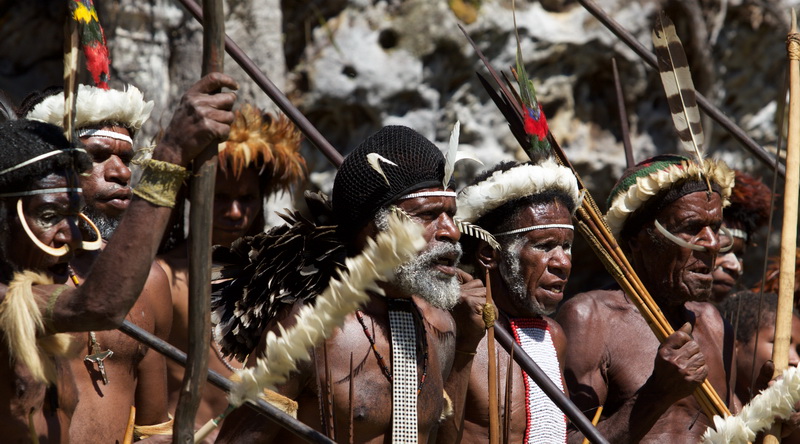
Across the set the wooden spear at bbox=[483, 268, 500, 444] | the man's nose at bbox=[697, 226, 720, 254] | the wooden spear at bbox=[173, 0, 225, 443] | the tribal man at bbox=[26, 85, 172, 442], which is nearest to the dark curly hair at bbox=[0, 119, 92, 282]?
the wooden spear at bbox=[173, 0, 225, 443]

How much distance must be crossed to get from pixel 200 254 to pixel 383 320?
1.22 metres

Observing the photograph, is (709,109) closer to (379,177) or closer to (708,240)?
(708,240)

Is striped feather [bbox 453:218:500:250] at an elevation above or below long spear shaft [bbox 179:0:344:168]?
below

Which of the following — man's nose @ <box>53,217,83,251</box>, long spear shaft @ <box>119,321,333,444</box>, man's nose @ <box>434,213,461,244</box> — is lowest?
long spear shaft @ <box>119,321,333,444</box>

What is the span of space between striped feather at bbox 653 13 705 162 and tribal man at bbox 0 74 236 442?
2693mm

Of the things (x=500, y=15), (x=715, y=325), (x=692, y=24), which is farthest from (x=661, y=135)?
(x=715, y=325)

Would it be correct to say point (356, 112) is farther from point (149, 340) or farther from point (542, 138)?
point (149, 340)

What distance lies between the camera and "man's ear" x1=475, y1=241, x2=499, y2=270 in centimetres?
445

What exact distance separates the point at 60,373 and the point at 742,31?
21.8 feet

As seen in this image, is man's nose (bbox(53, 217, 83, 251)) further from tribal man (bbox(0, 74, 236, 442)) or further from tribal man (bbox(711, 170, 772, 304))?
A: tribal man (bbox(711, 170, 772, 304))

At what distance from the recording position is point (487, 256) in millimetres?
4480

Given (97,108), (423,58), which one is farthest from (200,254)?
(423,58)

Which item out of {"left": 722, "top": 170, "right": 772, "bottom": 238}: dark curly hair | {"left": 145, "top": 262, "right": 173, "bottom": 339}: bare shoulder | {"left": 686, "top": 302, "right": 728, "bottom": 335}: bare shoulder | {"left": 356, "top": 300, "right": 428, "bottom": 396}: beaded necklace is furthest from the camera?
{"left": 722, "top": 170, "right": 772, "bottom": 238}: dark curly hair

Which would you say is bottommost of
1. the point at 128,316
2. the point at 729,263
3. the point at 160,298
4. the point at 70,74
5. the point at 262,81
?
the point at 128,316
